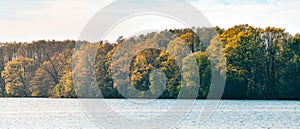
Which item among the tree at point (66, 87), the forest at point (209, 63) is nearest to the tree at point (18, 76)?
the tree at point (66, 87)

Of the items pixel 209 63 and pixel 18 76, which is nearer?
pixel 209 63

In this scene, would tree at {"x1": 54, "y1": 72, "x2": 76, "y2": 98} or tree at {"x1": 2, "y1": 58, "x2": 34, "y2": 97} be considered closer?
tree at {"x1": 54, "y1": 72, "x2": 76, "y2": 98}

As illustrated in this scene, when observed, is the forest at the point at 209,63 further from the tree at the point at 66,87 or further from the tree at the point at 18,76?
the tree at the point at 18,76

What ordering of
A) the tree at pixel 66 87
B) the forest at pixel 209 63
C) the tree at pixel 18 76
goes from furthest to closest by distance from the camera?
the tree at pixel 18 76
the tree at pixel 66 87
the forest at pixel 209 63

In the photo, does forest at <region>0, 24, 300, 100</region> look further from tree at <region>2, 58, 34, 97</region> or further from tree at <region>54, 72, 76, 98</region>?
tree at <region>2, 58, 34, 97</region>

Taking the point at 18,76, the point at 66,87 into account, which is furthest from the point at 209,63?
the point at 18,76

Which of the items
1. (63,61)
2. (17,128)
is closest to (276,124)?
(17,128)

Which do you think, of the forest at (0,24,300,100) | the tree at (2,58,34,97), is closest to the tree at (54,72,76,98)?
the forest at (0,24,300,100)

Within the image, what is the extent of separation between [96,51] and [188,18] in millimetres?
39250

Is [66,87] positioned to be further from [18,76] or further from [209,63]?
[209,63]

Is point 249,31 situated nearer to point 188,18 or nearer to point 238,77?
point 238,77

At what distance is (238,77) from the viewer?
7556cm

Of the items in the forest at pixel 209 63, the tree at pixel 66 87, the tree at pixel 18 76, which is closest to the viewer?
the forest at pixel 209 63

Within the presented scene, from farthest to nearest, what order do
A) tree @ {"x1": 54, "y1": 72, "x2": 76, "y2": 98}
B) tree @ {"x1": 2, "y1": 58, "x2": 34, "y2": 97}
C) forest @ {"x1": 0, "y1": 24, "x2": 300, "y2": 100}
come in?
tree @ {"x1": 2, "y1": 58, "x2": 34, "y2": 97}
tree @ {"x1": 54, "y1": 72, "x2": 76, "y2": 98}
forest @ {"x1": 0, "y1": 24, "x2": 300, "y2": 100}
